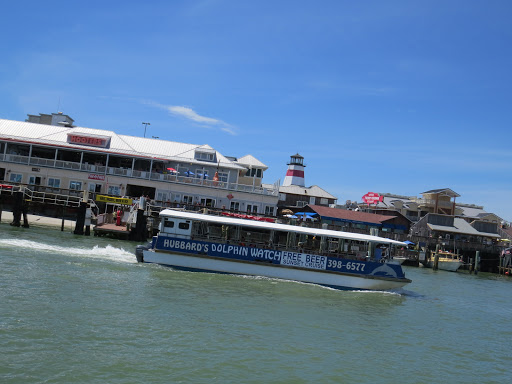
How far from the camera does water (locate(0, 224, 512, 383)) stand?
11.8 m

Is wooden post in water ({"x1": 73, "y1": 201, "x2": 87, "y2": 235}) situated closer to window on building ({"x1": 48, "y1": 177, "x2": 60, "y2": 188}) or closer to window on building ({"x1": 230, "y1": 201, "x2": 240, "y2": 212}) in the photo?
window on building ({"x1": 48, "y1": 177, "x2": 60, "y2": 188})

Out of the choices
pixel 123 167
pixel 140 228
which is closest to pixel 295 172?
pixel 123 167

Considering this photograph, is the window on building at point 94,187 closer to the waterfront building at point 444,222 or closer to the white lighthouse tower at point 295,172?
the waterfront building at point 444,222

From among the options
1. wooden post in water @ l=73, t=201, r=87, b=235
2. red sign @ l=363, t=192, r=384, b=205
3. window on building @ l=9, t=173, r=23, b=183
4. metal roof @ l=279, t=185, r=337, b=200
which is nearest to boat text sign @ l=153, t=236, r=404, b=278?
wooden post in water @ l=73, t=201, r=87, b=235

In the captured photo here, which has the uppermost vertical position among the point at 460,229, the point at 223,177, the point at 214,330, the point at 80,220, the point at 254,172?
the point at 254,172

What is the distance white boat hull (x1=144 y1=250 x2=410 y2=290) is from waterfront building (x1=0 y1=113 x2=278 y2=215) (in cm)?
2296

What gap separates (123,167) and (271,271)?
32.7 m

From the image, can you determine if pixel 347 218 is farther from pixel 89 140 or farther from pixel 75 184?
pixel 75 184

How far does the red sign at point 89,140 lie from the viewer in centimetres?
5241

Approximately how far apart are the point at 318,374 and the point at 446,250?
5254 cm

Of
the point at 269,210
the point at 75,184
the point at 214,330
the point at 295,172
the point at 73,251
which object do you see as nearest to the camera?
the point at 214,330

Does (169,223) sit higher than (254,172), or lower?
lower

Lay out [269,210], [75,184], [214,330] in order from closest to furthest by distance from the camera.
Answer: [214,330], [75,184], [269,210]

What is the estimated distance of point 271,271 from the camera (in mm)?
26438
